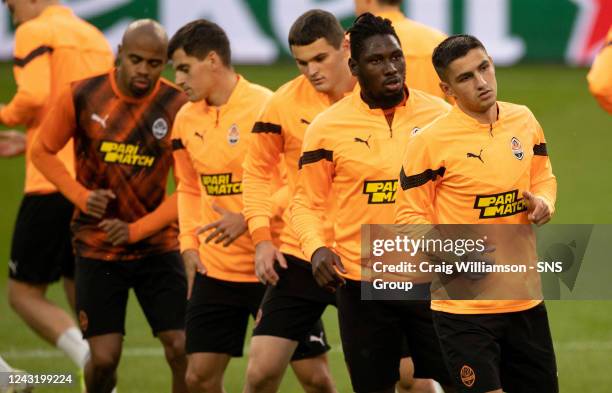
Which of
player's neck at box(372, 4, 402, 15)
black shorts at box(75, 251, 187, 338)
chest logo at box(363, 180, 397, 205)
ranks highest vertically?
player's neck at box(372, 4, 402, 15)

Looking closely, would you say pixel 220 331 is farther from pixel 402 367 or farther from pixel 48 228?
pixel 48 228

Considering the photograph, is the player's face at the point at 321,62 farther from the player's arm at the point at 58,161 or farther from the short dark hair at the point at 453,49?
→ the player's arm at the point at 58,161

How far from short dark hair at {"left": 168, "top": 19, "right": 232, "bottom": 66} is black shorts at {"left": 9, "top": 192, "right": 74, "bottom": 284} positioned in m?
2.08

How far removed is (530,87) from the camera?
2086 centimetres

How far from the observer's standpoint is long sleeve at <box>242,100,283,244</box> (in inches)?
302

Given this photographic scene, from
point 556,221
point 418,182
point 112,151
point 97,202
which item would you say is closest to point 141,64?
point 112,151

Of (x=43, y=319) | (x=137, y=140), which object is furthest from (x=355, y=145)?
(x=43, y=319)

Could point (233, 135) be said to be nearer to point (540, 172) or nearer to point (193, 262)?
point (193, 262)

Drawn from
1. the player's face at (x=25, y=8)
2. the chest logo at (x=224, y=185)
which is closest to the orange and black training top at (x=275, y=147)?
the chest logo at (x=224, y=185)

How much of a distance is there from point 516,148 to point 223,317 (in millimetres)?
2306

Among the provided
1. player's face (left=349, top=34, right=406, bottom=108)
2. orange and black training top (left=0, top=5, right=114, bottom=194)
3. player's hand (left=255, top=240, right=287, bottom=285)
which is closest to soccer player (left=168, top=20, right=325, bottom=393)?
player's hand (left=255, top=240, right=287, bottom=285)

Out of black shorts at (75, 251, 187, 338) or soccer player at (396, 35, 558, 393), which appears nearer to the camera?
soccer player at (396, 35, 558, 393)

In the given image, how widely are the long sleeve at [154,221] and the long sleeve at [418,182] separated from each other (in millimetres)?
2332

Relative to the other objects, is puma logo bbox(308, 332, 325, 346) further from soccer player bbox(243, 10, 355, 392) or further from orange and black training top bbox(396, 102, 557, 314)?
orange and black training top bbox(396, 102, 557, 314)
